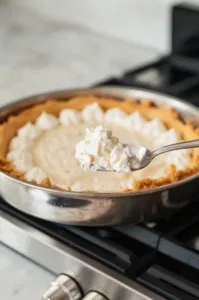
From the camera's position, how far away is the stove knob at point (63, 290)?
66 cm

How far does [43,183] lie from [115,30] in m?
0.69

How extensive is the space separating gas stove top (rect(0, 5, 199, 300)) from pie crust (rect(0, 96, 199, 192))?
0.05 m

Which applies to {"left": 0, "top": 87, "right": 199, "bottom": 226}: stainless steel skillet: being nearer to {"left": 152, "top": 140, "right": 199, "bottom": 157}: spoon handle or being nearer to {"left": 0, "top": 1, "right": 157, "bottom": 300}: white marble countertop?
{"left": 152, "top": 140, "right": 199, "bottom": 157}: spoon handle

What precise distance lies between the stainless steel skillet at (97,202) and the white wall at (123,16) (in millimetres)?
591

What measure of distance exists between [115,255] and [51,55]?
26.3 inches

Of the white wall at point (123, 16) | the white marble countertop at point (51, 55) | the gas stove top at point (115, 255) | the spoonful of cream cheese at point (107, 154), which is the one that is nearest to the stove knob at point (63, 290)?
the gas stove top at point (115, 255)

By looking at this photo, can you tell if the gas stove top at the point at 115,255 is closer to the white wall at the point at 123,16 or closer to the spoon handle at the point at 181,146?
the spoon handle at the point at 181,146

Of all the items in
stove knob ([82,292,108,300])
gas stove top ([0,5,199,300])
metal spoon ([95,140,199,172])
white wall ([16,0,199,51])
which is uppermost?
white wall ([16,0,199,51])

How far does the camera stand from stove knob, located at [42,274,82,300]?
0.66m

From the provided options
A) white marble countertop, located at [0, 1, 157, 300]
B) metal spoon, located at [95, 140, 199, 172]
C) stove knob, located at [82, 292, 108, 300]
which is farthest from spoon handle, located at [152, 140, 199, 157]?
white marble countertop, located at [0, 1, 157, 300]

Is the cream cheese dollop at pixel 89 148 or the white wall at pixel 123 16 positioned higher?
the white wall at pixel 123 16

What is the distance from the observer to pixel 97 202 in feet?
2.20

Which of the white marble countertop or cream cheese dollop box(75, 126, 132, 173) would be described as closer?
cream cheese dollop box(75, 126, 132, 173)

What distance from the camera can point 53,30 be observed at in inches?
55.2
